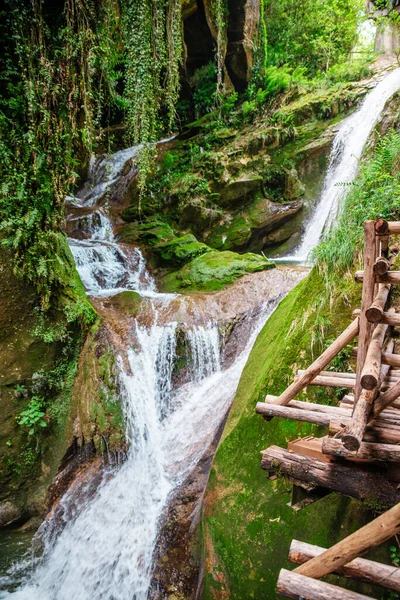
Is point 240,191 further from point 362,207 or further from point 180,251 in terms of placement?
point 362,207

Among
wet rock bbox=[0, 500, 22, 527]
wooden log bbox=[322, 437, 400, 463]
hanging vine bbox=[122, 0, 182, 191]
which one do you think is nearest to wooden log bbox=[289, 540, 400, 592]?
wooden log bbox=[322, 437, 400, 463]

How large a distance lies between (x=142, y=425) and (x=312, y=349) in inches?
127

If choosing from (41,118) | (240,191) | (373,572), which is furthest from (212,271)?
(373,572)

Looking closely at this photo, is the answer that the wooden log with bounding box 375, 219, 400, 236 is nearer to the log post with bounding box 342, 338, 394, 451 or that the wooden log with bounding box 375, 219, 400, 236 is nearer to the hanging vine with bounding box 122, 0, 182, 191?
the log post with bounding box 342, 338, 394, 451

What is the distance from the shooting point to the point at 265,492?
3170 millimetres

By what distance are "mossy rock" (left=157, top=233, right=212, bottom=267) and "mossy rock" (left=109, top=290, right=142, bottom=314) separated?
2244 millimetres

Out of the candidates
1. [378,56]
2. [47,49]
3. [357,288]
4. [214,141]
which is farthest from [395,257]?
[378,56]

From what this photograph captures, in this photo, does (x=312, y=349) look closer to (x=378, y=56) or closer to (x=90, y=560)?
(x=90, y=560)

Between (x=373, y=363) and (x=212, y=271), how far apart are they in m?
6.87

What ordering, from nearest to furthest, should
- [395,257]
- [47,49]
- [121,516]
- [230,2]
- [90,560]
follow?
[395,257]
[90,560]
[121,516]
[47,49]
[230,2]

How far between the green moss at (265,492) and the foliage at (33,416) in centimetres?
298

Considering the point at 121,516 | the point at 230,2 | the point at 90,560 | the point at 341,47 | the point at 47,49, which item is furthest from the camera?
the point at 341,47

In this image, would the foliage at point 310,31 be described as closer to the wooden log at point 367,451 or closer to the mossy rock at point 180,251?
the mossy rock at point 180,251

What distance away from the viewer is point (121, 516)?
15.0 feet
